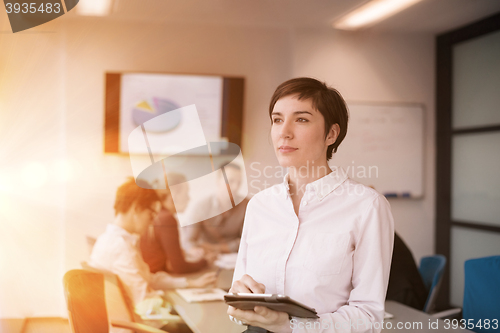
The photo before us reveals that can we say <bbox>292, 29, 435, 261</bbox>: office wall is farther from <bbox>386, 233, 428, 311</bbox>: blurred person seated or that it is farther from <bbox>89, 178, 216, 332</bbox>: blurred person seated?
<bbox>89, 178, 216, 332</bbox>: blurred person seated

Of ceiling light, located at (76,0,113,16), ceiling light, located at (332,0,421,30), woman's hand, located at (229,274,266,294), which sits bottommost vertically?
woman's hand, located at (229,274,266,294)

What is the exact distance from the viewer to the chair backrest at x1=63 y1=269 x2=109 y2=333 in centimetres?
162

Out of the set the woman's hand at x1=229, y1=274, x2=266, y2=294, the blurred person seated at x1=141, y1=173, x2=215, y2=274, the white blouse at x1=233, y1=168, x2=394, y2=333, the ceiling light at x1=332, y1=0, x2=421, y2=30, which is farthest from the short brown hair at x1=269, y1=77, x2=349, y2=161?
the ceiling light at x1=332, y1=0, x2=421, y2=30

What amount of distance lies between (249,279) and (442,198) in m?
3.33

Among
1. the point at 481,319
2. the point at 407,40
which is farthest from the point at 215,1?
the point at 481,319

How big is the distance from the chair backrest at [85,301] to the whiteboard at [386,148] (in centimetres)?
248

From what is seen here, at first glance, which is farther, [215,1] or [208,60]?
[208,60]

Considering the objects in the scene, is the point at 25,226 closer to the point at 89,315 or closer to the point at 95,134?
the point at 95,134

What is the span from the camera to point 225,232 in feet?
12.5

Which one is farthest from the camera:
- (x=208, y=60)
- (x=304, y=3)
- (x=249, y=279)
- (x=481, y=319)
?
(x=208, y=60)

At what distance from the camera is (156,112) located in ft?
12.5

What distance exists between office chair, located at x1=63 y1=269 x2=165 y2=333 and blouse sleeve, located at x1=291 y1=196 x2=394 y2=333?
3.25ft

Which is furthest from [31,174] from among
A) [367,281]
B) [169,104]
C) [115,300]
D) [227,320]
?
[367,281]

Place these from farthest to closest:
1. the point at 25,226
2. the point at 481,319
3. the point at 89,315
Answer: the point at 25,226 → the point at 481,319 → the point at 89,315
